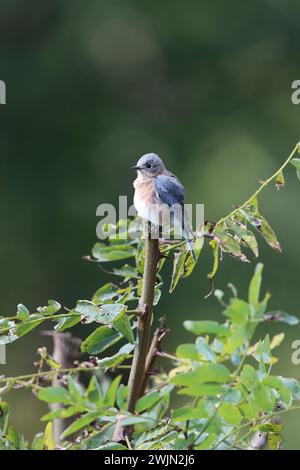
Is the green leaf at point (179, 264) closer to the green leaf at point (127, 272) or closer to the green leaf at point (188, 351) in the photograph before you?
the green leaf at point (127, 272)

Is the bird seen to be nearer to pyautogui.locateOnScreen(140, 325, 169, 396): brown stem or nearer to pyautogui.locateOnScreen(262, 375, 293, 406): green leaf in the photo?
pyautogui.locateOnScreen(140, 325, 169, 396): brown stem

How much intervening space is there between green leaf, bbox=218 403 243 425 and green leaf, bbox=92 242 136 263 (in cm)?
51

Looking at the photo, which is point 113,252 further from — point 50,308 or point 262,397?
point 262,397

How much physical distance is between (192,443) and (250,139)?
7021 millimetres

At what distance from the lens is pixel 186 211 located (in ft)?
5.49

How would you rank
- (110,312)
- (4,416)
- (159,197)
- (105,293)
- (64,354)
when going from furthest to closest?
(159,197), (64,354), (105,293), (4,416), (110,312)

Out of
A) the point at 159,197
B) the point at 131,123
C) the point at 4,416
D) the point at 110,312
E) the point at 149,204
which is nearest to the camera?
the point at 110,312

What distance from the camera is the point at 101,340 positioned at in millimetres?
1078

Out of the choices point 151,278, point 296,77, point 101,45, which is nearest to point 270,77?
point 296,77

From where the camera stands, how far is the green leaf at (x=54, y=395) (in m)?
0.83

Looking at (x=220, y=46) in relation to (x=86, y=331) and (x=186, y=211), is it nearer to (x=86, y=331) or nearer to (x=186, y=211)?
(x=86, y=331)

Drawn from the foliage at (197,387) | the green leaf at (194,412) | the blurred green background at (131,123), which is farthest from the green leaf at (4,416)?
the blurred green background at (131,123)

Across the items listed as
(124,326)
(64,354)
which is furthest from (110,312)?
(64,354)

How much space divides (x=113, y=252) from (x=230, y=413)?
0.53 m
